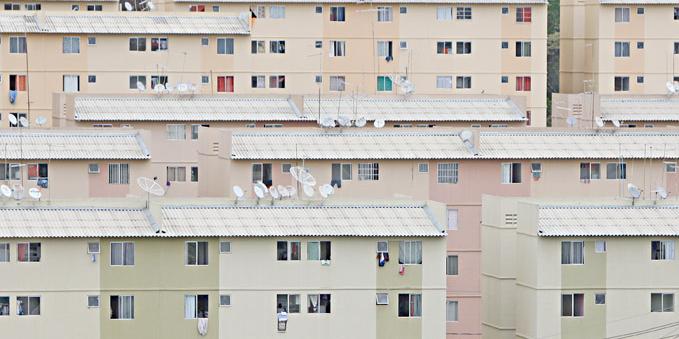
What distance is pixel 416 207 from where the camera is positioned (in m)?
83.4

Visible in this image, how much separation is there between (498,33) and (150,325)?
4638 centimetres

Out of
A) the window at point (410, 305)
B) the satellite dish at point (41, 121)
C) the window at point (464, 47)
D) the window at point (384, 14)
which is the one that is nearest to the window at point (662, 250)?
the window at point (410, 305)

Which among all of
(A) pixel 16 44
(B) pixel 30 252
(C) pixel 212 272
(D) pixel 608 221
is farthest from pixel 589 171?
(A) pixel 16 44

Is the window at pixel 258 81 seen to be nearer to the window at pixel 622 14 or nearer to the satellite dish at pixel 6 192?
the window at pixel 622 14

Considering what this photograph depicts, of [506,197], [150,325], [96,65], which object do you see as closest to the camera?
[150,325]

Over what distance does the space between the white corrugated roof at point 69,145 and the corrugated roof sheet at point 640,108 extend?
2123cm

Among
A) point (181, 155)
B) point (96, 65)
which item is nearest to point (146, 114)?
point (181, 155)

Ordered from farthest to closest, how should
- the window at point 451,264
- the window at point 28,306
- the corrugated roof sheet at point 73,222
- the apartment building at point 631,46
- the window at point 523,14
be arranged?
1. the apartment building at point 631,46
2. the window at point 523,14
3. the window at point 451,264
4. the corrugated roof sheet at point 73,222
5. the window at point 28,306

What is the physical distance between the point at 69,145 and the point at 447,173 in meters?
13.2

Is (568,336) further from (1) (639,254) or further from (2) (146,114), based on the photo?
(2) (146,114)

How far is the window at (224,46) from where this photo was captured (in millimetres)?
120188

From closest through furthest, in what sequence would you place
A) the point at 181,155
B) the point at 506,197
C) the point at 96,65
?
the point at 506,197, the point at 181,155, the point at 96,65

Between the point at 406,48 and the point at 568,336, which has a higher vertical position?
the point at 406,48

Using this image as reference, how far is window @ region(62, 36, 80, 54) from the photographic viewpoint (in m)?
118
